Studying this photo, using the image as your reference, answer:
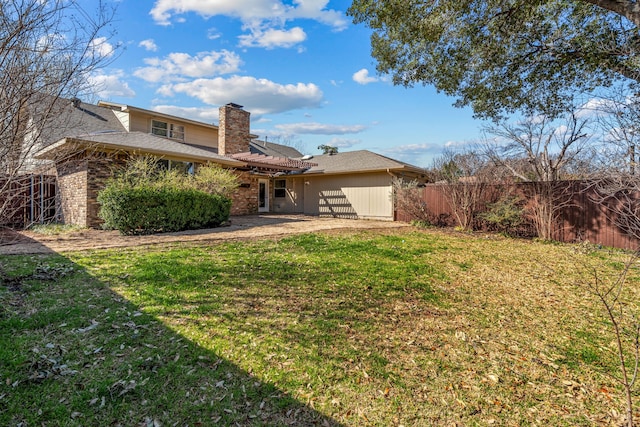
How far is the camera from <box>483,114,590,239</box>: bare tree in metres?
9.69

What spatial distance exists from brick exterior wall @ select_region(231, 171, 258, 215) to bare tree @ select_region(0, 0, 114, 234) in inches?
473

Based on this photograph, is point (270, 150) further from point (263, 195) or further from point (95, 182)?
point (95, 182)

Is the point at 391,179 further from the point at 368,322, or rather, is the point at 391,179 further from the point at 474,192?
the point at 368,322

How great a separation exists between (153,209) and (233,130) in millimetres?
9216

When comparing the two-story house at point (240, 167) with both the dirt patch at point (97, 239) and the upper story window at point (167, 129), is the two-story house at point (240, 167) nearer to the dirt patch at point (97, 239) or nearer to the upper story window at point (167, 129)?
the upper story window at point (167, 129)

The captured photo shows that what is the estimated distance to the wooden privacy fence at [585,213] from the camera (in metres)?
8.70

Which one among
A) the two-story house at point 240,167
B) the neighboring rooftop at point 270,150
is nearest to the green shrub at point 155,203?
the two-story house at point 240,167

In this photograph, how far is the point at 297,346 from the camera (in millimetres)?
3090

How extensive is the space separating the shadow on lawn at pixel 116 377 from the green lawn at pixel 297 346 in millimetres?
12

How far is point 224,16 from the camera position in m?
11.3

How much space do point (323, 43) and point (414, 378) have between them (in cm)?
1293

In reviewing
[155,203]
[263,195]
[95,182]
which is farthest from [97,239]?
[263,195]

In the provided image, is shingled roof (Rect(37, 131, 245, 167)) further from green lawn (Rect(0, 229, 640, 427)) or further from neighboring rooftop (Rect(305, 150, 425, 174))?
green lawn (Rect(0, 229, 640, 427))

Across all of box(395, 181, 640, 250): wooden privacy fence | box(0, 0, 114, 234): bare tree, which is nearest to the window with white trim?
box(395, 181, 640, 250): wooden privacy fence
